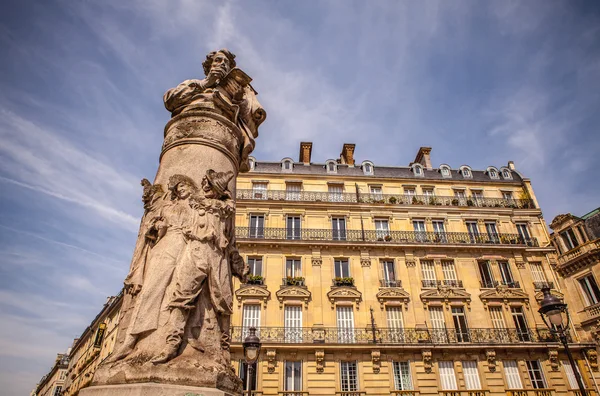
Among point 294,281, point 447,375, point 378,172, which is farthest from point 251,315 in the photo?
point 378,172

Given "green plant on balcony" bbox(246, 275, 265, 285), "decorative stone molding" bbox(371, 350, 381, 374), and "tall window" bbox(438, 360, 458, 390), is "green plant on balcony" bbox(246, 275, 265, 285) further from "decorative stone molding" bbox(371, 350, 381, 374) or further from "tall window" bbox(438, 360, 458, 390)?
"tall window" bbox(438, 360, 458, 390)

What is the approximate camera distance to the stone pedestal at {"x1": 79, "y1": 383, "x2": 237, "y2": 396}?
2.78m

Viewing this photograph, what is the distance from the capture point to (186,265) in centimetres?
354

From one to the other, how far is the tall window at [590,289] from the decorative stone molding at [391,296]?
11289 millimetres

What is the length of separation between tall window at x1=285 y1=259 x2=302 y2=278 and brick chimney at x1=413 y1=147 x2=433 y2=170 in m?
14.2

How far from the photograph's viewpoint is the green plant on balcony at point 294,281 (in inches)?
826

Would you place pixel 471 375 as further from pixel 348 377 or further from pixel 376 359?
pixel 348 377

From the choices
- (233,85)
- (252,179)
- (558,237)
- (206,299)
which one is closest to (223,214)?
(206,299)

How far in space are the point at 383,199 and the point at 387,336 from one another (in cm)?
931

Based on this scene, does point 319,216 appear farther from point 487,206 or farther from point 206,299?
point 206,299

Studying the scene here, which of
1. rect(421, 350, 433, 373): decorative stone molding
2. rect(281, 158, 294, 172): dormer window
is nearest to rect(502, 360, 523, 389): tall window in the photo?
rect(421, 350, 433, 373): decorative stone molding

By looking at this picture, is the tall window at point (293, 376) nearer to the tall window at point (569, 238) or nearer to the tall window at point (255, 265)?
the tall window at point (255, 265)

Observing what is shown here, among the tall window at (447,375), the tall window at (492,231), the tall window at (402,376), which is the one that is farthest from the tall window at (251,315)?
the tall window at (492,231)

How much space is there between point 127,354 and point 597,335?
86.5 ft
